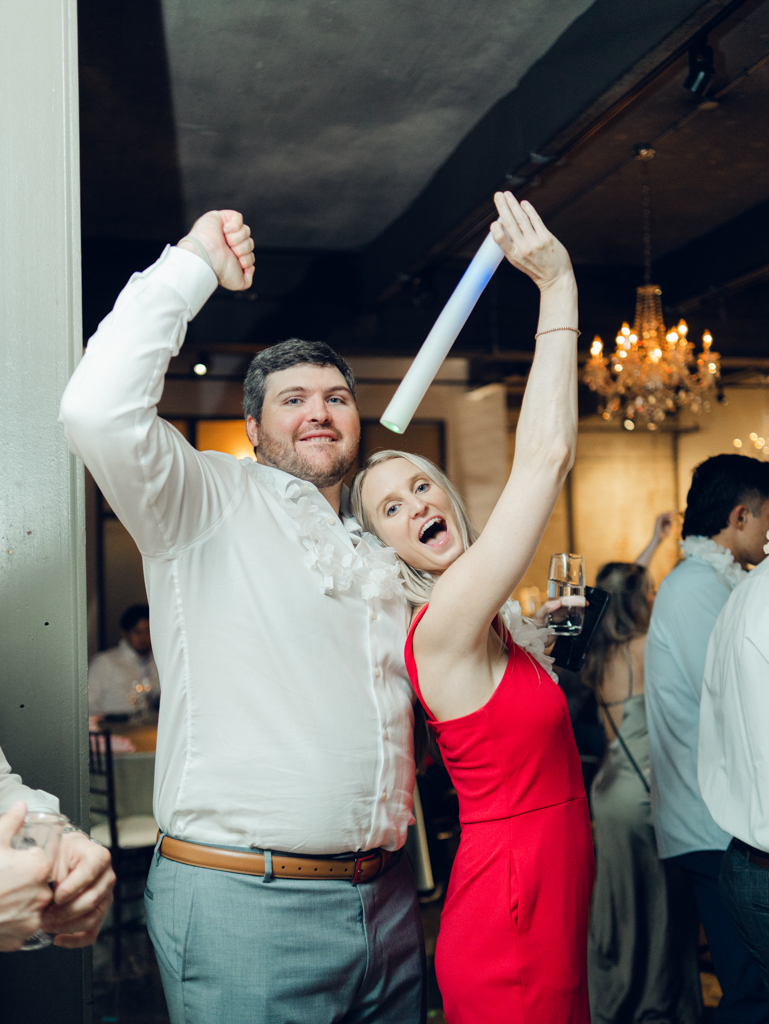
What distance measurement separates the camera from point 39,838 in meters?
0.88

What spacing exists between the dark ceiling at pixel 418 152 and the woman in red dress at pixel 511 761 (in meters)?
2.02

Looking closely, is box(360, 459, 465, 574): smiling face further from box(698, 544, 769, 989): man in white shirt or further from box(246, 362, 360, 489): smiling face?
box(698, 544, 769, 989): man in white shirt

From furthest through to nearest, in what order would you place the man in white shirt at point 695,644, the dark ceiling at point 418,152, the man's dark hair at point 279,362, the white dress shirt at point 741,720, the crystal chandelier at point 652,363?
the crystal chandelier at point 652,363 → the dark ceiling at point 418,152 → the man in white shirt at point 695,644 → the white dress shirt at point 741,720 → the man's dark hair at point 279,362

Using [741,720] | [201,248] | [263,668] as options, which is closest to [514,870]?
[263,668]

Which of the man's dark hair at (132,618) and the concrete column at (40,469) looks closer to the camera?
the concrete column at (40,469)

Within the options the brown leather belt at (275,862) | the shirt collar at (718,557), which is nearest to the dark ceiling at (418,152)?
the shirt collar at (718,557)

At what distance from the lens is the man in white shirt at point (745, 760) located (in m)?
1.71

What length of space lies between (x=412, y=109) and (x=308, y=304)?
2.13m

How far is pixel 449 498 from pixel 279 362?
0.41 metres

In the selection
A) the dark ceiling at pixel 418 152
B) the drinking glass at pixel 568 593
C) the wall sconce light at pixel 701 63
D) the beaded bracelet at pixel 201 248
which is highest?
the dark ceiling at pixel 418 152

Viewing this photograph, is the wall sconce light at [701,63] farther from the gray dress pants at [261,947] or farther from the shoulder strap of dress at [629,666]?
Result: the gray dress pants at [261,947]

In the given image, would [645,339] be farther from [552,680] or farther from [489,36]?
[552,680]

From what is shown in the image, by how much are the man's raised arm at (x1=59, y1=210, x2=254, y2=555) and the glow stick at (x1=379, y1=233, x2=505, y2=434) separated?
30 centimetres

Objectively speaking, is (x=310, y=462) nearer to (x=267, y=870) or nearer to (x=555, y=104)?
(x=267, y=870)
